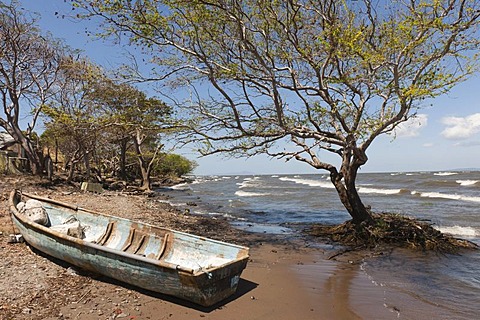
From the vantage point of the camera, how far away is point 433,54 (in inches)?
298

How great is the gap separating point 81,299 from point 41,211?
3463mm

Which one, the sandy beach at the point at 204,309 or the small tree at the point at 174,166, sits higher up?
the small tree at the point at 174,166

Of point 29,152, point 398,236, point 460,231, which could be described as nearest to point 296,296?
point 398,236

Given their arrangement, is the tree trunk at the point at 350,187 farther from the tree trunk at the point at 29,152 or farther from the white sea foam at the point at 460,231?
the tree trunk at the point at 29,152

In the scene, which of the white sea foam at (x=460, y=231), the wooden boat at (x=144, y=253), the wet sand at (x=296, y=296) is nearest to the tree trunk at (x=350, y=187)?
the wet sand at (x=296, y=296)

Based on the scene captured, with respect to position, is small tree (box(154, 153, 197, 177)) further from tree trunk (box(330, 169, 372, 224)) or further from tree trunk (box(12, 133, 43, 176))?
tree trunk (box(330, 169, 372, 224))

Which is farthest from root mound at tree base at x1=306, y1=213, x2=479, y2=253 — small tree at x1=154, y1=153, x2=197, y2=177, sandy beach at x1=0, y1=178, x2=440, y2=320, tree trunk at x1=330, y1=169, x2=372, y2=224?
small tree at x1=154, y1=153, x2=197, y2=177

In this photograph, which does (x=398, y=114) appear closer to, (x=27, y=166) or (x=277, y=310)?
(x=277, y=310)

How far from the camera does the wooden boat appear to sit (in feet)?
15.5

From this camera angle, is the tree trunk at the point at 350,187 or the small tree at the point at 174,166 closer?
the tree trunk at the point at 350,187

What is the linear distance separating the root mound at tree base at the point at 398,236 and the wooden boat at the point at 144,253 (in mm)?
5237

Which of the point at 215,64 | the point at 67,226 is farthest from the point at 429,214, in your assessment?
the point at 67,226

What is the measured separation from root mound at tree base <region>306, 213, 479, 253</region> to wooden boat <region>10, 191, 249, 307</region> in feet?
17.2

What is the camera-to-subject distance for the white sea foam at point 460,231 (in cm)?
1131
